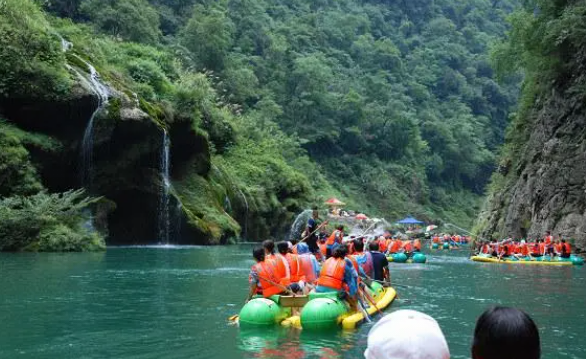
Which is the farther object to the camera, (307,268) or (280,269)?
(307,268)

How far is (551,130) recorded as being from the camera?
93.2 feet

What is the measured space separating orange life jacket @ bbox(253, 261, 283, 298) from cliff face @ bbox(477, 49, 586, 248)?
→ 18.1m

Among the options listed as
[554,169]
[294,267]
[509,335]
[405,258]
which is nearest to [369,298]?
[294,267]

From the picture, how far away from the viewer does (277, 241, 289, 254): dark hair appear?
35.1 ft

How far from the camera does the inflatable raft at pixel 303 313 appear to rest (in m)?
9.48

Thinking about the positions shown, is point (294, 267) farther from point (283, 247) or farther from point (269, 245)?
point (269, 245)

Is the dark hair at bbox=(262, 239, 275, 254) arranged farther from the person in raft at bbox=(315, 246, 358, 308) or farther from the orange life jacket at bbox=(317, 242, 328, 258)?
the orange life jacket at bbox=(317, 242, 328, 258)

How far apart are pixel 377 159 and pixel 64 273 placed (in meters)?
54.2

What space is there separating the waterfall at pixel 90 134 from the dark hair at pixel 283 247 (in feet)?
57.0

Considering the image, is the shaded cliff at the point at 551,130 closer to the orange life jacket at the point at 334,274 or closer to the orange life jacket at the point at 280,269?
the orange life jacket at the point at 334,274

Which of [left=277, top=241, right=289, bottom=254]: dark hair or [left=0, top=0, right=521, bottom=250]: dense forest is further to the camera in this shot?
[left=0, top=0, right=521, bottom=250]: dense forest

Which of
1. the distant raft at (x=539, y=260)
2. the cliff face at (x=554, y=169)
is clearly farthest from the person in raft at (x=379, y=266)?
the cliff face at (x=554, y=169)

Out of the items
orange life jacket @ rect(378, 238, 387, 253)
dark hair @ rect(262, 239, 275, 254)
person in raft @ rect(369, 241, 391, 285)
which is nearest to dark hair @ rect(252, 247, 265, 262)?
dark hair @ rect(262, 239, 275, 254)

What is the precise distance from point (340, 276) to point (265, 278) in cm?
119
